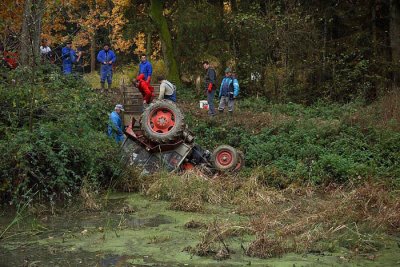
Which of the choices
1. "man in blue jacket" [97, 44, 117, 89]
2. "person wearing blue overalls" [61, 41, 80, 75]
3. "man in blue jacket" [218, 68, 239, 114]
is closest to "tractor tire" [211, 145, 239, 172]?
"man in blue jacket" [218, 68, 239, 114]

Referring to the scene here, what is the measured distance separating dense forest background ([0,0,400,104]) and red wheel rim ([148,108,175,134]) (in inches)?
343

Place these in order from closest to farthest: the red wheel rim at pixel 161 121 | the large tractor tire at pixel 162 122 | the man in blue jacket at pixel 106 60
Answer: the large tractor tire at pixel 162 122, the red wheel rim at pixel 161 121, the man in blue jacket at pixel 106 60

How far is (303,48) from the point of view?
23719 millimetres

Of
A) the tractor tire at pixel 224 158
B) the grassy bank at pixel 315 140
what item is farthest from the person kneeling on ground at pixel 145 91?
the tractor tire at pixel 224 158

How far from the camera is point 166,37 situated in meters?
25.8

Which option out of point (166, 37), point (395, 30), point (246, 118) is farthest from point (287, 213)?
point (166, 37)

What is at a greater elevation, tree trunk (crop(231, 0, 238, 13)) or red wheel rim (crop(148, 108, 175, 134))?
tree trunk (crop(231, 0, 238, 13))

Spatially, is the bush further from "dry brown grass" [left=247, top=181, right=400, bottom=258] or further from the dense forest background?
the dense forest background

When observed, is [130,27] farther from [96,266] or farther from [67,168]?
[96,266]

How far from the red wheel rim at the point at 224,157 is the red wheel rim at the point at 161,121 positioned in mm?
1440

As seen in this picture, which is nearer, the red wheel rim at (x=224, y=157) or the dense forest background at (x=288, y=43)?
the red wheel rim at (x=224, y=157)

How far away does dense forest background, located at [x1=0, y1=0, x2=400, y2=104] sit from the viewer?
23.1 metres

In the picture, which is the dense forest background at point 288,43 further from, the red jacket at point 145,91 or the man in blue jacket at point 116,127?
the man in blue jacket at point 116,127

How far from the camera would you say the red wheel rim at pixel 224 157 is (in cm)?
1475
